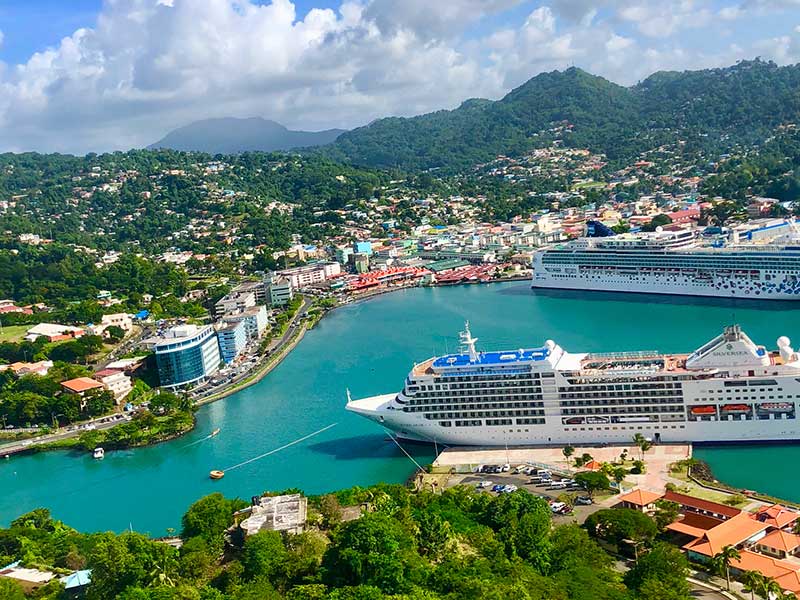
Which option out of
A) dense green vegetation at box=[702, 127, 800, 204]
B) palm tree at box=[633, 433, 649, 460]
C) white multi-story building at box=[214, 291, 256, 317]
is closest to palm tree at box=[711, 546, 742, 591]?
palm tree at box=[633, 433, 649, 460]

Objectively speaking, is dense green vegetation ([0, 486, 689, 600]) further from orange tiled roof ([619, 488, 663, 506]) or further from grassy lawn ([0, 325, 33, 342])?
grassy lawn ([0, 325, 33, 342])

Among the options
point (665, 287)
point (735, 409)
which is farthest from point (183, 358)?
point (665, 287)

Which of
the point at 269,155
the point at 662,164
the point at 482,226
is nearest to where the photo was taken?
the point at 482,226

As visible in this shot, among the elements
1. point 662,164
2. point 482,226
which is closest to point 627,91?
point 662,164

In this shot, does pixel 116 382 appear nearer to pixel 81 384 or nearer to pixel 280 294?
pixel 81 384

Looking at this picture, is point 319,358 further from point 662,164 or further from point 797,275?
point 662,164
